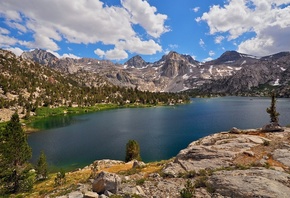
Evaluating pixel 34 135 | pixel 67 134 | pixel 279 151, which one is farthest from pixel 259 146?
pixel 34 135

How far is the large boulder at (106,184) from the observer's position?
22.6 metres

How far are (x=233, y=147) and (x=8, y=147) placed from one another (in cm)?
3844

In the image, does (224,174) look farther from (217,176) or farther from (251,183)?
(251,183)

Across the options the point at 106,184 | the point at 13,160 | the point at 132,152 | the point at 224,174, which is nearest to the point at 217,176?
the point at 224,174

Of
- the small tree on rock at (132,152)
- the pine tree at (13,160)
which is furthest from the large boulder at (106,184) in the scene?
the small tree on rock at (132,152)

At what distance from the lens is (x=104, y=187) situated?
22859mm

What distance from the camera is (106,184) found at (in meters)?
22.8

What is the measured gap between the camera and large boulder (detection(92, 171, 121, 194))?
22.6m

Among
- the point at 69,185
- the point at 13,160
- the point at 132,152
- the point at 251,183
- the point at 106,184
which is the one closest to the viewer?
the point at 251,183

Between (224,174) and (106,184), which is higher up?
(224,174)

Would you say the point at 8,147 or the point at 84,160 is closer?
the point at 8,147

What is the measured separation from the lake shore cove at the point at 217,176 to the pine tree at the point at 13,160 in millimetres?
19829

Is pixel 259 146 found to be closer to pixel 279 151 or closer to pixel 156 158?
pixel 279 151

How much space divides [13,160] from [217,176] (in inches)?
1445
